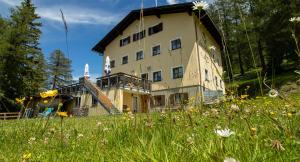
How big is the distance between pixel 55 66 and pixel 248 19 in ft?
159

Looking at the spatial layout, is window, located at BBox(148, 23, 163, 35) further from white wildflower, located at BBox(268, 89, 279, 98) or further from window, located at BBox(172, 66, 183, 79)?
white wildflower, located at BBox(268, 89, 279, 98)

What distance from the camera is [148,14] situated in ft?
105

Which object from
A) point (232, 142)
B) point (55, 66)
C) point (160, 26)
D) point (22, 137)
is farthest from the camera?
point (55, 66)

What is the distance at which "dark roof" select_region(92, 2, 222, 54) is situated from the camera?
93.8ft

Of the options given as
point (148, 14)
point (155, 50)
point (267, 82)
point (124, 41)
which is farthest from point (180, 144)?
point (124, 41)

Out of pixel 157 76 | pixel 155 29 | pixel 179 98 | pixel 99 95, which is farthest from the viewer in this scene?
pixel 155 29

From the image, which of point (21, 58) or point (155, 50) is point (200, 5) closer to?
point (155, 50)

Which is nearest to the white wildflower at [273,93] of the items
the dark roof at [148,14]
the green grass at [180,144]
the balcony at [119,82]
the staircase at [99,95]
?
the green grass at [180,144]

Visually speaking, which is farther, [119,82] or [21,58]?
[21,58]

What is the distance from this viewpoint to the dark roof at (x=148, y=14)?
93.8 ft

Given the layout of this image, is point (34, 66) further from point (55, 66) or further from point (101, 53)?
point (55, 66)

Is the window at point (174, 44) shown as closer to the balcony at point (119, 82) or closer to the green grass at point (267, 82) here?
the balcony at point (119, 82)

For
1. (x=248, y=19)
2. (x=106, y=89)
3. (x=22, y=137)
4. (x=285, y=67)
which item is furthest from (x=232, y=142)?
(x=285, y=67)

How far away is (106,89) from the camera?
87.1 ft
